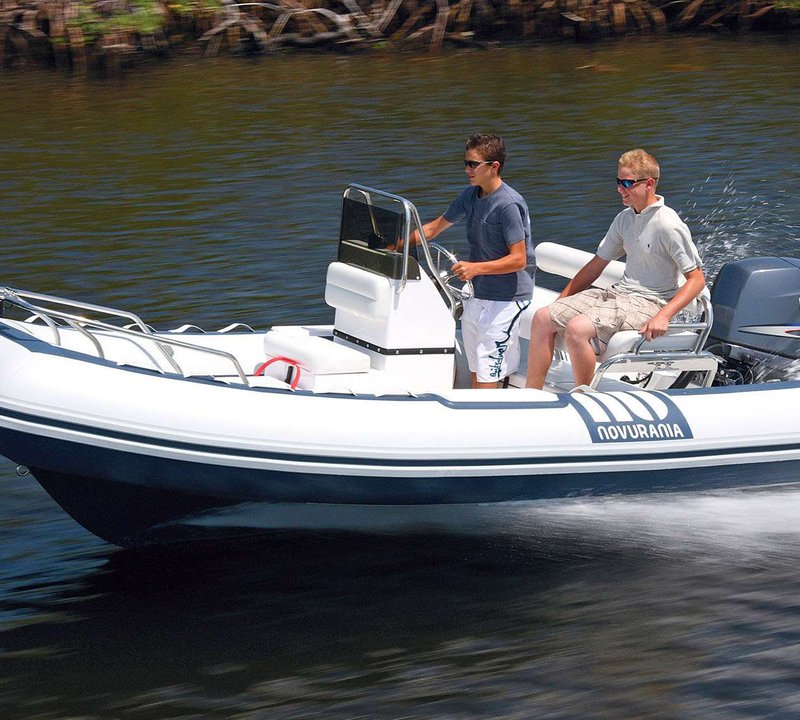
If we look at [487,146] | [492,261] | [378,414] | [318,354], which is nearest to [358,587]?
[378,414]

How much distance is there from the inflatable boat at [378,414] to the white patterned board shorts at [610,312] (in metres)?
0.06

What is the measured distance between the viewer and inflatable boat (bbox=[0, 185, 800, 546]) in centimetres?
471

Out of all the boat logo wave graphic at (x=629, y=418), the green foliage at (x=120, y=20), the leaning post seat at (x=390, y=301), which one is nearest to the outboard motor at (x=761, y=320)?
the boat logo wave graphic at (x=629, y=418)

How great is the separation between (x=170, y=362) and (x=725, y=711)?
241 cm

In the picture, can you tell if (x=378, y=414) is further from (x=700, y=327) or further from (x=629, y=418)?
(x=700, y=327)

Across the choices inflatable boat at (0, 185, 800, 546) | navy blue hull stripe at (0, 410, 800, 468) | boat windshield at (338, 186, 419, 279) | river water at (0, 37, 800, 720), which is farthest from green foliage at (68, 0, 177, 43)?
navy blue hull stripe at (0, 410, 800, 468)

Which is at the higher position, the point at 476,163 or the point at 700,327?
Answer: the point at 476,163

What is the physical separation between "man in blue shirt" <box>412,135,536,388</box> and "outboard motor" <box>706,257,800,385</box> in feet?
3.01

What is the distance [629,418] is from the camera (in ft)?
16.7

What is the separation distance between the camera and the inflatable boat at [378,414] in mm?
4707

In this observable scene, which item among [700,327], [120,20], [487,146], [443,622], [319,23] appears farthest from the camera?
[319,23]

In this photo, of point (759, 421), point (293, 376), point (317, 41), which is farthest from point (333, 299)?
point (317, 41)

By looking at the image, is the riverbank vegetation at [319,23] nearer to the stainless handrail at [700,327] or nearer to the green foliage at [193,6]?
the green foliage at [193,6]

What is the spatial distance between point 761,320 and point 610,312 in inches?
30.1
